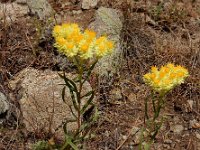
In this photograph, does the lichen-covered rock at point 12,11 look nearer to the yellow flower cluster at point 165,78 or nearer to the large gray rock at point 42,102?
the large gray rock at point 42,102

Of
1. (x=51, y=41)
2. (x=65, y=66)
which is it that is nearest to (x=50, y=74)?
(x=65, y=66)

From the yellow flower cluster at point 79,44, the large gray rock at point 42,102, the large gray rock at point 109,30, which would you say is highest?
the yellow flower cluster at point 79,44

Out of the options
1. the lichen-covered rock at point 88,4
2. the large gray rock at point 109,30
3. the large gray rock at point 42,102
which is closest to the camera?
the large gray rock at point 42,102

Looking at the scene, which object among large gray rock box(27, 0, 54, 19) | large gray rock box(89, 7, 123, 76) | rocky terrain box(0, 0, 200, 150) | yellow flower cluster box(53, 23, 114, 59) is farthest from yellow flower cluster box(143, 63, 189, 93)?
large gray rock box(27, 0, 54, 19)

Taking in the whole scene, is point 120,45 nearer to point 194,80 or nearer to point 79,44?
point 194,80

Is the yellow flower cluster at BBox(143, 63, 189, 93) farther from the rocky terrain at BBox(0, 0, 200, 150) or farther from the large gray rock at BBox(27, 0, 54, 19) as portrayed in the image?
the large gray rock at BBox(27, 0, 54, 19)

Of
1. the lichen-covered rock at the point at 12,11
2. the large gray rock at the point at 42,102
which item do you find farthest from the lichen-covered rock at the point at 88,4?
the large gray rock at the point at 42,102
